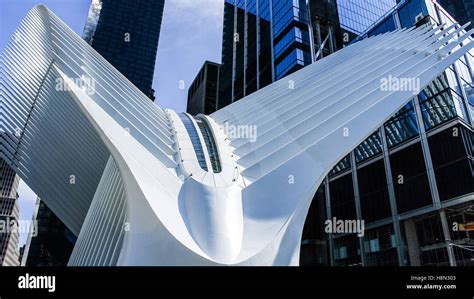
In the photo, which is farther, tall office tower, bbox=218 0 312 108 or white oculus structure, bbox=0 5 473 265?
tall office tower, bbox=218 0 312 108

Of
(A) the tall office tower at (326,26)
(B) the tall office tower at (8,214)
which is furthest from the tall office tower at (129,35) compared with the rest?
(A) the tall office tower at (326,26)

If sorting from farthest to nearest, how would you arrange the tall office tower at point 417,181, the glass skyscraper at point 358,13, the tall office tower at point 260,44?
the glass skyscraper at point 358,13, the tall office tower at point 260,44, the tall office tower at point 417,181

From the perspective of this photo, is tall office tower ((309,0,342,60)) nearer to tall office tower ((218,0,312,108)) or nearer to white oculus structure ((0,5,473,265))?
tall office tower ((218,0,312,108))

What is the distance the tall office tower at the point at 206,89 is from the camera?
359 feet

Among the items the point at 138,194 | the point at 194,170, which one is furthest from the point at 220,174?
the point at 138,194

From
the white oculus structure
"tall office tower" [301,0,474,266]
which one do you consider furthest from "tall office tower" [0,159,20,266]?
"tall office tower" [301,0,474,266]

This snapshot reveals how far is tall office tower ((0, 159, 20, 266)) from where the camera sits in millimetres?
74625

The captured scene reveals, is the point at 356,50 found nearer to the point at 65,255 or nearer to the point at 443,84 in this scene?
the point at 443,84

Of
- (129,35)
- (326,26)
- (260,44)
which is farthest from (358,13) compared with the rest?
(129,35)

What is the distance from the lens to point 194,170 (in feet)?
52.6

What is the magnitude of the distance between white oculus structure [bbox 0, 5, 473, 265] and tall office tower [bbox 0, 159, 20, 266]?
2332 inches

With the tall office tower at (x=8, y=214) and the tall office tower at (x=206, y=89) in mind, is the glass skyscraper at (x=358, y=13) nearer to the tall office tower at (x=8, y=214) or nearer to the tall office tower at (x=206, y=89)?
the tall office tower at (x=206, y=89)

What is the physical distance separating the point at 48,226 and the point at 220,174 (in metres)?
90.1

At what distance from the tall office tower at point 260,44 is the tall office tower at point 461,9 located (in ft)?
244
